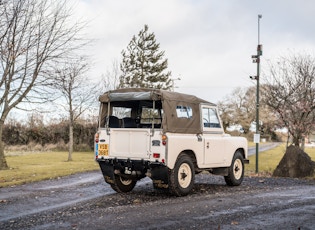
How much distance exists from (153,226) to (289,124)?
17.4 m

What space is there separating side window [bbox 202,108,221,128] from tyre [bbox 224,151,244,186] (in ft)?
4.50

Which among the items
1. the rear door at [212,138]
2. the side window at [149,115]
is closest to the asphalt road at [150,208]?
the rear door at [212,138]

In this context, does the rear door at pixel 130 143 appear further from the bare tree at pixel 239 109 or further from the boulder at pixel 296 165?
the bare tree at pixel 239 109

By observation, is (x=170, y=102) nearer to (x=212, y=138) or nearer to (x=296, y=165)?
(x=212, y=138)

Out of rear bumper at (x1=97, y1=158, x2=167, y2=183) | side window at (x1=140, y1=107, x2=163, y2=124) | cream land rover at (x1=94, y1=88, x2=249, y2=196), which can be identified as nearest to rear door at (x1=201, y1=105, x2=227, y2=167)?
cream land rover at (x1=94, y1=88, x2=249, y2=196)

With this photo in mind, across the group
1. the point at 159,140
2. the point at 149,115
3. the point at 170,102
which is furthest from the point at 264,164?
the point at 159,140

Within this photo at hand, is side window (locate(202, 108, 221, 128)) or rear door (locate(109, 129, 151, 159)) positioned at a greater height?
side window (locate(202, 108, 221, 128))

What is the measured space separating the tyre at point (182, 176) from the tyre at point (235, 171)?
7.26 feet

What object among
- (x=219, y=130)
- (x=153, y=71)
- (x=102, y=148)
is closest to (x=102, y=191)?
(x=102, y=148)

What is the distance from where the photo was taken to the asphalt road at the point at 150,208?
23.2 ft

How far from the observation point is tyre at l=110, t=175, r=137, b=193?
11.4 meters

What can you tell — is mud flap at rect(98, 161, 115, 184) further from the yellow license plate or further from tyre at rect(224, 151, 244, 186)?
tyre at rect(224, 151, 244, 186)

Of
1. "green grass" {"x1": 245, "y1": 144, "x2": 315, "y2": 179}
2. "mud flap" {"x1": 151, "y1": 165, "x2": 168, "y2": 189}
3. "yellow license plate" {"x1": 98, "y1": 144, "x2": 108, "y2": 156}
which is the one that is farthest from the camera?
"green grass" {"x1": 245, "y1": 144, "x2": 315, "y2": 179}

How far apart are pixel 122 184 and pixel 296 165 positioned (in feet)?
25.4
